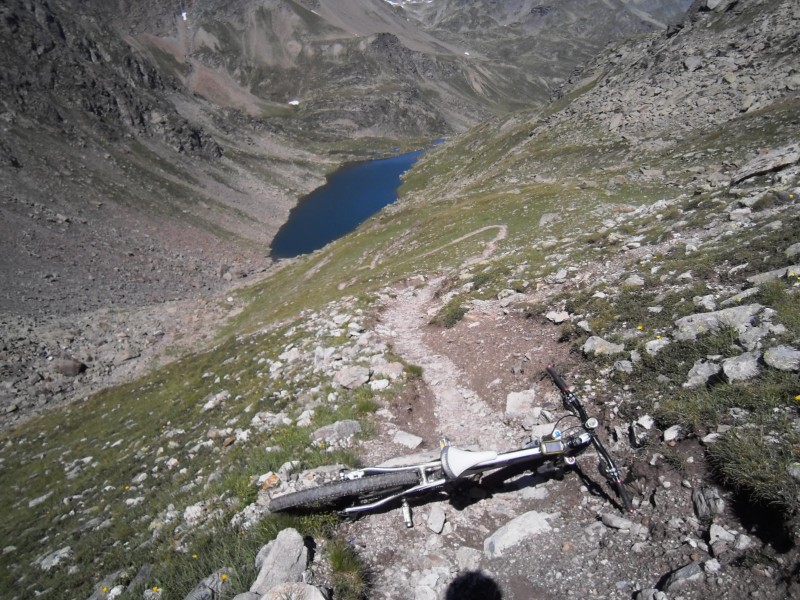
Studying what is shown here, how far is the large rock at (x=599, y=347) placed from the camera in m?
10.0

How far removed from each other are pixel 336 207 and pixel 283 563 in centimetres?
12880

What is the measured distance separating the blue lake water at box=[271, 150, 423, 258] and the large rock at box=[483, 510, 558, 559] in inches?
3677

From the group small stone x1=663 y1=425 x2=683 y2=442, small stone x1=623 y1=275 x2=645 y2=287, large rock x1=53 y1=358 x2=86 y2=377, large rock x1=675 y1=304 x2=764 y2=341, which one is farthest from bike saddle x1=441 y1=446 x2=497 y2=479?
large rock x1=53 y1=358 x2=86 y2=377

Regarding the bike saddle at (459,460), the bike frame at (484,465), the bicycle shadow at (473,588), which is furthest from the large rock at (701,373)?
the bicycle shadow at (473,588)

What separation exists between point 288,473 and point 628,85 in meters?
75.4

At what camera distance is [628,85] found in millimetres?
63938

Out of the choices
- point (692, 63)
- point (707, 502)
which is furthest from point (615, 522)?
point (692, 63)

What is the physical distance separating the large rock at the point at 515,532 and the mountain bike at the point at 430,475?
82 cm

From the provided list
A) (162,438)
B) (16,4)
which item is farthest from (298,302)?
(16,4)

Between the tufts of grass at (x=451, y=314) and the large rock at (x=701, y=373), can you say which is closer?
the large rock at (x=701, y=373)

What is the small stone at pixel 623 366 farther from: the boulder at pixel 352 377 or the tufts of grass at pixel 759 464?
the boulder at pixel 352 377

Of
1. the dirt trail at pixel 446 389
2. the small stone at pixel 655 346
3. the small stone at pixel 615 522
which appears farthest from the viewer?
the dirt trail at pixel 446 389

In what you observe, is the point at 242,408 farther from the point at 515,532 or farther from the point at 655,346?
the point at 655,346

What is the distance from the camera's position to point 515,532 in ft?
22.8
